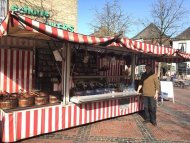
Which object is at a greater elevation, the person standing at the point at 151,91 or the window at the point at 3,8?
the window at the point at 3,8

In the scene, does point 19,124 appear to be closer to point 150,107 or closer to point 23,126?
point 23,126

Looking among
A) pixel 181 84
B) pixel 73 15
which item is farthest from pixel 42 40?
pixel 181 84

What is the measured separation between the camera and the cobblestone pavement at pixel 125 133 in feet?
18.3

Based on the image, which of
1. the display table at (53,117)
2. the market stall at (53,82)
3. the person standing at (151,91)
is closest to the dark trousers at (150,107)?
the person standing at (151,91)

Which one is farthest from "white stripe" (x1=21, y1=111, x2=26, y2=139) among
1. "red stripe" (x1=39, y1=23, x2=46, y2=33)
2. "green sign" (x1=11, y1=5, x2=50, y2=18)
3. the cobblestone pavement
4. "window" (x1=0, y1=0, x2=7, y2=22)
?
"green sign" (x1=11, y1=5, x2=50, y2=18)

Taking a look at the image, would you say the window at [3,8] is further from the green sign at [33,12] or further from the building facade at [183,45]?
the building facade at [183,45]

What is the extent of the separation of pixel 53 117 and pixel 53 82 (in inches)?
59.7

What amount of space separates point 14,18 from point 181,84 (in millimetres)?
20468

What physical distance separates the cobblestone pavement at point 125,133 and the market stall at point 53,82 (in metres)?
0.21

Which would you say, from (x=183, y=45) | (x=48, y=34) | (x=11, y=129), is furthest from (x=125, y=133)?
(x=183, y=45)

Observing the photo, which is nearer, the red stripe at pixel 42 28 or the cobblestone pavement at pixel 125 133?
the red stripe at pixel 42 28

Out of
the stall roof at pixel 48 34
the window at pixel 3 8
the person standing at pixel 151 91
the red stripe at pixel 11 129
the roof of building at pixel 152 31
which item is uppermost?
the roof of building at pixel 152 31

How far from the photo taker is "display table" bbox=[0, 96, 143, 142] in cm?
505

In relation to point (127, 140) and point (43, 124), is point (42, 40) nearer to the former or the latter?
point (43, 124)
